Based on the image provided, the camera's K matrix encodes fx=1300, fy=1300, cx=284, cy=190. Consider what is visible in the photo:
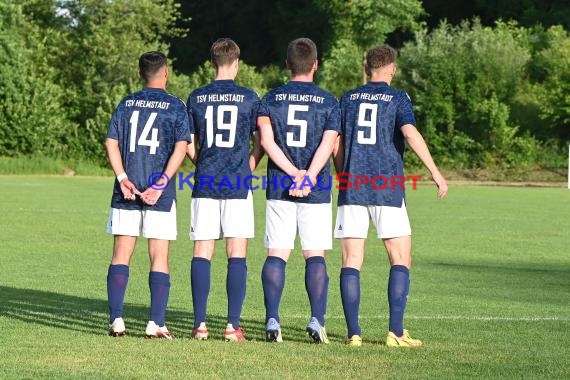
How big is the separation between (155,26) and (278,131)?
5699cm

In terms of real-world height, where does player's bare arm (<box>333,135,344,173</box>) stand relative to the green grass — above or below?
above

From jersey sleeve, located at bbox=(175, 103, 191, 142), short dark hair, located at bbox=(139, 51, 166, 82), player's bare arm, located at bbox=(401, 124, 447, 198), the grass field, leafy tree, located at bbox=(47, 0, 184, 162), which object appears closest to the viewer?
the grass field

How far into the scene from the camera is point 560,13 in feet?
220

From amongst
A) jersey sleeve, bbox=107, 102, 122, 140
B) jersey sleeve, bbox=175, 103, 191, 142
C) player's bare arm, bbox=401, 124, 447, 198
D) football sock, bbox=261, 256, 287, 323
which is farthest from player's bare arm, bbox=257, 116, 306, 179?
jersey sleeve, bbox=107, 102, 122, 140

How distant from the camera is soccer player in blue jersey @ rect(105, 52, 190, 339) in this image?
920 centimetres

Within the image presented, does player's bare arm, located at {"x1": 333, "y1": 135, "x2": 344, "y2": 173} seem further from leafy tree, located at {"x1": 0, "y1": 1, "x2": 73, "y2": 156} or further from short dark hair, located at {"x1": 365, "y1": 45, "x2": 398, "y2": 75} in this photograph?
leafy tree, located at {"x1": 0, "y1": 1, "x2": 73, "y2": 156}

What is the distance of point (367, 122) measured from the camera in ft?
29.5

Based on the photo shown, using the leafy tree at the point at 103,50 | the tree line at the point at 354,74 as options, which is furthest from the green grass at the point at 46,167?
the leafy tree at the point at 103,50

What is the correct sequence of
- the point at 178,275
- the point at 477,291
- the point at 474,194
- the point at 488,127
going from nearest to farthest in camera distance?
the point at 477,291
the point at 178,275
the point at 474,194
the point at 488,127

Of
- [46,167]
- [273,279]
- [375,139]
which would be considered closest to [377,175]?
[375,139]

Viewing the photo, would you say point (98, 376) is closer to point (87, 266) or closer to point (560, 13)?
point (87, 266)

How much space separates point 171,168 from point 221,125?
1.54ft

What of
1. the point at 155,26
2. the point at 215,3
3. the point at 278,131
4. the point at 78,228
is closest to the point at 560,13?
the point at 155,26

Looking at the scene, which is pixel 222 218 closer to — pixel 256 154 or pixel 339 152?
pixel 256 154
